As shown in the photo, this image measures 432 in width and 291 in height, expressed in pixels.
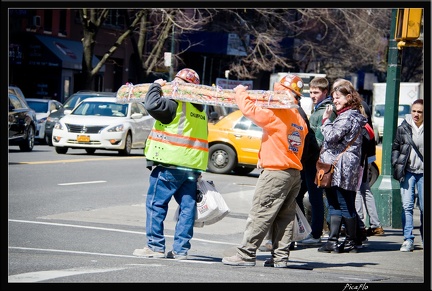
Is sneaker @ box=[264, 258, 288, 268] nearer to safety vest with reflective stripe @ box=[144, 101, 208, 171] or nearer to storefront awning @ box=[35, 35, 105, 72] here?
safety vest with reflective stripe @ box=[144, 101, 208, 171]

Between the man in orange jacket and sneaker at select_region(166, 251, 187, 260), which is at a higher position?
the man in orange jacket

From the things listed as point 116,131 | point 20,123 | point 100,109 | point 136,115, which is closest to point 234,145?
point 136,115

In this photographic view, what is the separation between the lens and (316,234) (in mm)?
10969

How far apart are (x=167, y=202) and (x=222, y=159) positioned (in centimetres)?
1259

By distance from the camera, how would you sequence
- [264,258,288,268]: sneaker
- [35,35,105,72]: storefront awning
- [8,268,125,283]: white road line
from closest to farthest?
[8,268,125,283]: white road line, [264,258,288,268]: sneaker, [35,35,105,72]: storefront awning

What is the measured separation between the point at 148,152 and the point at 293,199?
138 centimetres

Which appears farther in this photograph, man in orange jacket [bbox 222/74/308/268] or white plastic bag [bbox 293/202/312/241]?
white plastic bag [bbox 293/202/312/241]

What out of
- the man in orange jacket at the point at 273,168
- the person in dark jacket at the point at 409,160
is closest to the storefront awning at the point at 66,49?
the person in dark jacket at the point at 409,160

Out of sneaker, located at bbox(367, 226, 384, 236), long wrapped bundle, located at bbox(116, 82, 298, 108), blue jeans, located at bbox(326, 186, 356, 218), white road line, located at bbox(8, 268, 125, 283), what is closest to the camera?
white road line, located at bbox(8, 268, 125, 283)

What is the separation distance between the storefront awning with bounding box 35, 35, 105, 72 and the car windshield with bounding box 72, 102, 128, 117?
1341 centimetres

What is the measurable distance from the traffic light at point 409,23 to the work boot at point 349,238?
3318 millimetres

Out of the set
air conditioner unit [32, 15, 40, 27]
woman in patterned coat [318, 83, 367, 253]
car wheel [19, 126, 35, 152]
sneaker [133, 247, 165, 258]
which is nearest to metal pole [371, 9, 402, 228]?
woman in patterned coat [318, 83, 367, 253]

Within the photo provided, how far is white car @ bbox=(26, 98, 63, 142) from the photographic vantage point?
3088cm
